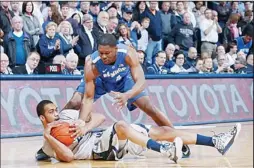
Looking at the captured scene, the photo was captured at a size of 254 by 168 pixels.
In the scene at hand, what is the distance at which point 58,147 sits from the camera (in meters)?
8.12

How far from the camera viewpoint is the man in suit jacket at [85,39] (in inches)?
545

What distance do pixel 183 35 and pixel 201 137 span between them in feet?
26.2

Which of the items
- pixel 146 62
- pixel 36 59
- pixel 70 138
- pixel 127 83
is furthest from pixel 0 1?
pixel 70 138

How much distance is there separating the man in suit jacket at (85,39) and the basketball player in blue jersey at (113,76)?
438cm

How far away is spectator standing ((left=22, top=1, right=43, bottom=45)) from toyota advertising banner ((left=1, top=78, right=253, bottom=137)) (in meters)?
1.32

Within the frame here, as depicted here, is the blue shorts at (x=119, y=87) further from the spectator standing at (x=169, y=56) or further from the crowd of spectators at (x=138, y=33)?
the spectator standing at (x=169, y=56)

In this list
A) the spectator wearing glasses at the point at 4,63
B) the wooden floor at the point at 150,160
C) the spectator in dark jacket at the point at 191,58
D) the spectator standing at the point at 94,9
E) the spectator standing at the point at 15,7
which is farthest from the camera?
the spectator in dark jacket at the point at 191,58

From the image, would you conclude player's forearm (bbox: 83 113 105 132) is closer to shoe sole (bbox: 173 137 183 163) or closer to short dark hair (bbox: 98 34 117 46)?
short dark hair (bbox: 98 34 117 46)

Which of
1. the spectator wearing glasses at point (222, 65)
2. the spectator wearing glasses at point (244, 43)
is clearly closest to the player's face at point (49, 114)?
the spectator wearing glasses at point (222, 65)

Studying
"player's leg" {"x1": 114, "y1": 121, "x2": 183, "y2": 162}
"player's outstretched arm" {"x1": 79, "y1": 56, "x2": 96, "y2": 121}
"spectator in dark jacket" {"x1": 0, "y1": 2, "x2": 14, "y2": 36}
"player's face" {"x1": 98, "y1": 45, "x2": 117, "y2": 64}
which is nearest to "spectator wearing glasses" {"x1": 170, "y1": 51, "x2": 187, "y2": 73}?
"spectator in dark jacket" {"x1": 0, "y1": 2, "x2": 14, "y2": 36}

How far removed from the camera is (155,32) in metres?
15.5

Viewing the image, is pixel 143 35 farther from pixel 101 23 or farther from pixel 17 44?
pixel 17 44

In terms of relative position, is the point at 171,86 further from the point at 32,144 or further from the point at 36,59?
the point at 32,144

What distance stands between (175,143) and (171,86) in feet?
21.0
